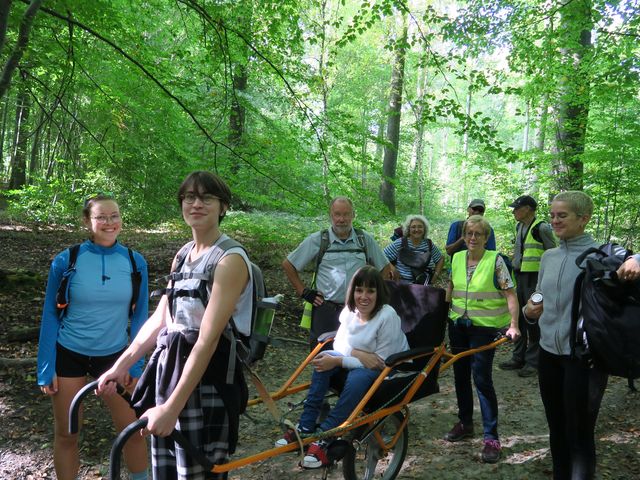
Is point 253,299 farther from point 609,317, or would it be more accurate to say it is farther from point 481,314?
point 481,314

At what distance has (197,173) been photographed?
1.75 m

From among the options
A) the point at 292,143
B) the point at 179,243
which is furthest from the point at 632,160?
the point at 179,243

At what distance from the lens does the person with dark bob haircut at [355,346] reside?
286 centimetres

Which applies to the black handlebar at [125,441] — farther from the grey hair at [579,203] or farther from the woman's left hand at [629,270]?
the grey hair at [579,203]

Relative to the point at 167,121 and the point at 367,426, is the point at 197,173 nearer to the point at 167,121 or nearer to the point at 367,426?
the point at 367,426

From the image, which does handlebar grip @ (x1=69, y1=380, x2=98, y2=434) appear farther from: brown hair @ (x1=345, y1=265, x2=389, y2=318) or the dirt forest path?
brown hair @ (x1=345, y1=265, x2=389, y2=318)

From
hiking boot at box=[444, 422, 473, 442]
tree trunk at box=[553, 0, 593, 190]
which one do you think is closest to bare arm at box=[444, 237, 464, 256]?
hiking boot at box=[444, 422, 473, 442]

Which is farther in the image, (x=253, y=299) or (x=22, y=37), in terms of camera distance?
(x=22, y=37)

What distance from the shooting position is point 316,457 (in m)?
2.52

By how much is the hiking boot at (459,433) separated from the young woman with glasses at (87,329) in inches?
101

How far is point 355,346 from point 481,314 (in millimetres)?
1219

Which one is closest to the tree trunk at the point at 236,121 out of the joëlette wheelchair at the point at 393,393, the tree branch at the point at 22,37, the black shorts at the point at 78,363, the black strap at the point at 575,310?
the tree branch at the point at 22,37

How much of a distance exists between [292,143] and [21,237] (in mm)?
7578

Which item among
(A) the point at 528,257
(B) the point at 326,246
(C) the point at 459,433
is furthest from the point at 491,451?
(A) the point at 528,257
